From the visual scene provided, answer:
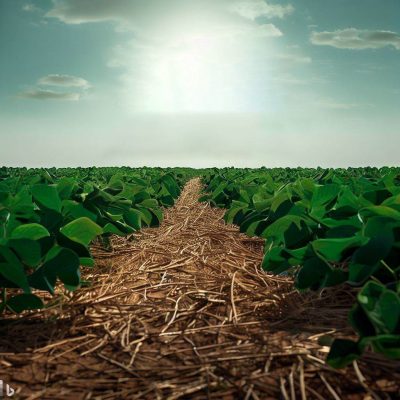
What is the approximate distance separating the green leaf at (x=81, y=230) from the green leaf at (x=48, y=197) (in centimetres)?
36

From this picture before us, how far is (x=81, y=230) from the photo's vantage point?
3094 mm

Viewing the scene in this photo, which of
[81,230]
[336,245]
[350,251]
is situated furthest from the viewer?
[81,230]

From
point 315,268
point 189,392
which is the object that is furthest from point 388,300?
point 189,392

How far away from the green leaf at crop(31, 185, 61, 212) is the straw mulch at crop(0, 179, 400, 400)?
58cm

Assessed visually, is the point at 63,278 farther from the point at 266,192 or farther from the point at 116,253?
the point at 266,192

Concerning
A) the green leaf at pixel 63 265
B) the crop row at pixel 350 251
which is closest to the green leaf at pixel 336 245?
the crop row at pixel 350 251

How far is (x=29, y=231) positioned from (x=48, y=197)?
62cm

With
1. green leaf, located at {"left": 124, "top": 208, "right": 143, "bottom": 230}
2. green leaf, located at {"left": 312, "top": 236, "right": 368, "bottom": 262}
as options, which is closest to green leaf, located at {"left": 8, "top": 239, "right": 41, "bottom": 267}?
green leaf, located at {"left": 312, "top": 236, "right": 368, "bottom": 262}

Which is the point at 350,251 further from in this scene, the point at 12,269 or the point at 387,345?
the point at 12,269

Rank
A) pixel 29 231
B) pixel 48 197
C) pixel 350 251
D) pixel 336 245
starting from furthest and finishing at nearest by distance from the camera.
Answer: pixel 48 197, pixel 29 231, pixel 350 251, pixel 336 245

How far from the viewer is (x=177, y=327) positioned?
3004 millimetres

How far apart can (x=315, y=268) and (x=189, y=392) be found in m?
0.93

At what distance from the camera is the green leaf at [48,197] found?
11.0 feet

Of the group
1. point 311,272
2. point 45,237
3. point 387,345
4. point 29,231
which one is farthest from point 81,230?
point 387,345
